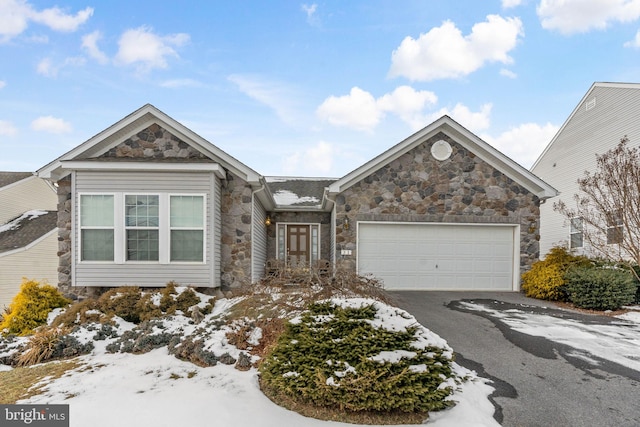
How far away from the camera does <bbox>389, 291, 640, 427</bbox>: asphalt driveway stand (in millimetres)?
3361

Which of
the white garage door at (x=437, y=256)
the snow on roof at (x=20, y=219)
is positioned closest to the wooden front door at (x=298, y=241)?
the white garage door at (x=437, y=256)

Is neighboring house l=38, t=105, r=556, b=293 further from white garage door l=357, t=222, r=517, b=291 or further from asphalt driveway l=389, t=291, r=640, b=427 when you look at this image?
asphalt driveway l=389, t=291, r=640, b=427

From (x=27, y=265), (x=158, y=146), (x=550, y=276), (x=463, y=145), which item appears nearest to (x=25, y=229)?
(x=27, y=265)

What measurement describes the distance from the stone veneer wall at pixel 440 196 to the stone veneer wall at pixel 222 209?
2.99 metres

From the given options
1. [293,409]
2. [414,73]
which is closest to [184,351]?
[293,409]

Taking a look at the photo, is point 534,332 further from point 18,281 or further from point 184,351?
point 18,281

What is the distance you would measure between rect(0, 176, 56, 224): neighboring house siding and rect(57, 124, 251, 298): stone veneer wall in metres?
11.6

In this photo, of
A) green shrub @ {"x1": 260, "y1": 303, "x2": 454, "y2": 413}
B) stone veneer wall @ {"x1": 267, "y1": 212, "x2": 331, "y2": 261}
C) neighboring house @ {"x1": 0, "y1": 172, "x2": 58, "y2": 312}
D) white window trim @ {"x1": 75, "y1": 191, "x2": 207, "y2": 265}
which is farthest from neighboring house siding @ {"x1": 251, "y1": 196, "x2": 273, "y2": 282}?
neighboring house @ {"x1": 0, "y1": 172, "x2": 58, "y2": 312}

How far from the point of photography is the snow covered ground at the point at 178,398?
10.4 feet

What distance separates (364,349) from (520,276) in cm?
916

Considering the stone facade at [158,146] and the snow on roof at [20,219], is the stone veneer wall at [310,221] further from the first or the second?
the snow on roof at [20,219]

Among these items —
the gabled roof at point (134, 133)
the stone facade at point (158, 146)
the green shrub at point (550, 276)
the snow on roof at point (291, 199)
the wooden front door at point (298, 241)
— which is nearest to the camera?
the gabled roof at point (134, 133)

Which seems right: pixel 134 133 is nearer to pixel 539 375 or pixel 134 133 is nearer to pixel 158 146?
pixel 158 146

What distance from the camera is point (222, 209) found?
29.2ft
